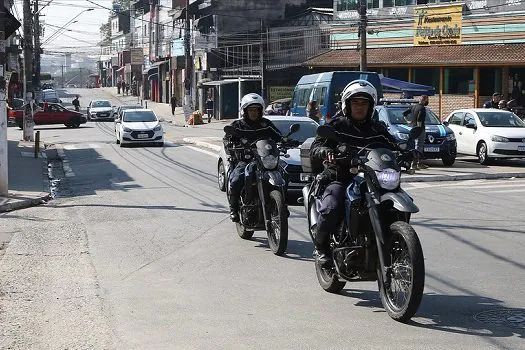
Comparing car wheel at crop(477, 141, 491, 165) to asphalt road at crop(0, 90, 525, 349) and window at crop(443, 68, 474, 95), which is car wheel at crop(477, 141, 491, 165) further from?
window at crop(443, 68, 474, 95)

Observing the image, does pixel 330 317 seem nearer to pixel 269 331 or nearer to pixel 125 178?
pixel 269 331

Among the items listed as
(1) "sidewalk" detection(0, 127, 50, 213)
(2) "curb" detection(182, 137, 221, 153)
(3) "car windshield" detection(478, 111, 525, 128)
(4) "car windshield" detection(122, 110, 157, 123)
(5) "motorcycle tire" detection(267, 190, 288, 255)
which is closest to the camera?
(5) "motorcycle tire" detection(267, 190, 288, 255)

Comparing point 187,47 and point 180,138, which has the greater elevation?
point 187,47

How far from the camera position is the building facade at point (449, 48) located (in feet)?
128

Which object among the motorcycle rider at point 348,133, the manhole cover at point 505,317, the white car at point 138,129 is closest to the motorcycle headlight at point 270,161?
the motorcycle rider at point 348,133

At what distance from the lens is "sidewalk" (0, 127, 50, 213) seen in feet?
53.7

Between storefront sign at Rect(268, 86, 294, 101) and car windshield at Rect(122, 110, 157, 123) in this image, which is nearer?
car windshield at Rect(122, 110, 157, 123)

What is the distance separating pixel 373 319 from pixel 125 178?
14.8 m

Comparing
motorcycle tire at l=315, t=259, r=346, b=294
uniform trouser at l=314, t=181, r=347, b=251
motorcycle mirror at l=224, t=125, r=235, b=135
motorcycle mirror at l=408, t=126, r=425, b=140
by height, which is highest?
motorcycle mirror at l=408, t=126, r=425, b=140

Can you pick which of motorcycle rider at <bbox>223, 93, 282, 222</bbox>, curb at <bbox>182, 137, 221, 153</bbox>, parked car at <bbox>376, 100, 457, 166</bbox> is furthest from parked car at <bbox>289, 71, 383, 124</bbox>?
motorcycle rider at <bbox>223, 93, 282, 222</bbox>

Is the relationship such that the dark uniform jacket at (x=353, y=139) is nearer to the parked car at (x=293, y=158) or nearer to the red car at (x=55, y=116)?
the parked car at (x=293, y=158)

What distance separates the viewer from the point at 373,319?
24.4 ft

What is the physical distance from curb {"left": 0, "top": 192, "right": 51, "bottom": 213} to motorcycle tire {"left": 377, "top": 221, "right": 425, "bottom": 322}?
9.91 meters

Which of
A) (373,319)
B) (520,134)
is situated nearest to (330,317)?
(373,319)
